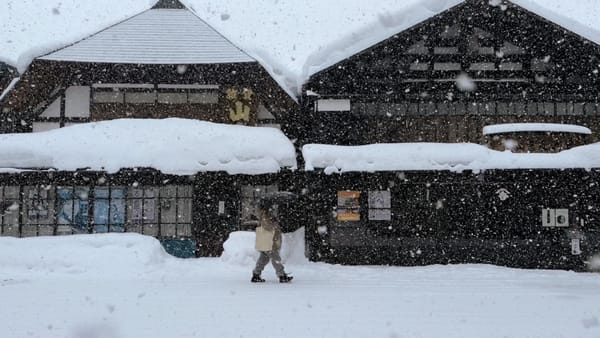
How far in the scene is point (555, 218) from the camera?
13.3 meters

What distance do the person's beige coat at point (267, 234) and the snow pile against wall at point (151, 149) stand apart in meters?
4.07

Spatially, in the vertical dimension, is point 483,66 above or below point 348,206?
above

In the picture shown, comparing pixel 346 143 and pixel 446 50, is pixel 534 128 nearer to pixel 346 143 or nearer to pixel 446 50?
pixel 446 50

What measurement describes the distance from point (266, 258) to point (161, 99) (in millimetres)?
7949

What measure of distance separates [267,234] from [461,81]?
7958mm

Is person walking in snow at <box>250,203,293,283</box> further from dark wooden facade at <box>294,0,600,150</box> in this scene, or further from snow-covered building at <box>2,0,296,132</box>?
snow-covered building at <box>2,0,296,132</box>

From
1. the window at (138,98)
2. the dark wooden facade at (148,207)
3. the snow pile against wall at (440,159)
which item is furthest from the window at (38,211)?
the snow pile against wall at (440,159)

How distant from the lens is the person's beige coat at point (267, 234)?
29.2 feet

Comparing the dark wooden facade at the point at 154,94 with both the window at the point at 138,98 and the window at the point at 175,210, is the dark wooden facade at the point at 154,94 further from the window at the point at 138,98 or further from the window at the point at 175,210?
the window at the point at 175,210

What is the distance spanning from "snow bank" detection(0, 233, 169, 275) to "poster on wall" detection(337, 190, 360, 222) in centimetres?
472

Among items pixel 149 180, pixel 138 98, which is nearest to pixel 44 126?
pixel 138 98

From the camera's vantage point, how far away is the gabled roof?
14.5 metres

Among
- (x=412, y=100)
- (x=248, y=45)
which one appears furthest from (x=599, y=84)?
(x=248, y=45)

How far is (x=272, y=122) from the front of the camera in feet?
49.8
